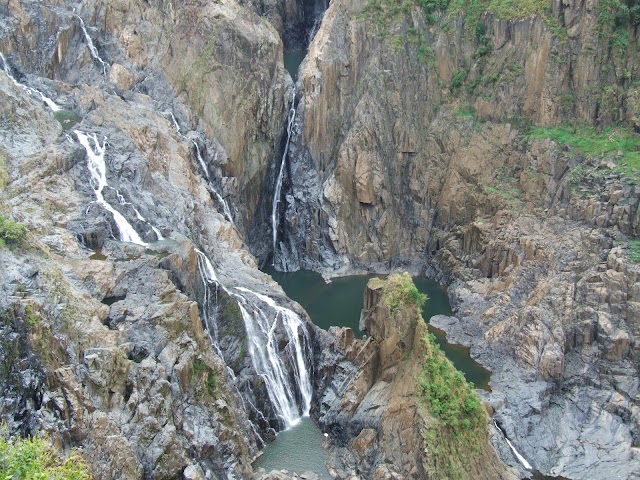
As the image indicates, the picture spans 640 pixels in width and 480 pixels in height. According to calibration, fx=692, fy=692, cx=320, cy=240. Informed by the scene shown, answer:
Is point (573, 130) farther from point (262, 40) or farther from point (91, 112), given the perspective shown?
point (91, 112)

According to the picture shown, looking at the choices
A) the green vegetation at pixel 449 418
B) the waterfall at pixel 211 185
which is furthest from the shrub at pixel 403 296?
the waterfall at pixel 211 185

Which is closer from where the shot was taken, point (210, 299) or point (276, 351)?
point (210, 299)

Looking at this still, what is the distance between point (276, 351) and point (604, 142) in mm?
27868

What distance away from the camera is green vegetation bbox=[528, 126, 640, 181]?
45.3 meters

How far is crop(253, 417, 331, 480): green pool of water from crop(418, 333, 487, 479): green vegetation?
501cm

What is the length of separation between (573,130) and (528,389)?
2101 centimetres

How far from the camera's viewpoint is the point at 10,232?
27047mm

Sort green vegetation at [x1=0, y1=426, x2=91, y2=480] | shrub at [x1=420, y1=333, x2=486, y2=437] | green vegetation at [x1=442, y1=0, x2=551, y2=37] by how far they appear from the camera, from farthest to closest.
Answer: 1. green vegetation at [x1=442, y1=0, x2=551, y2=37]
2. shrub at [x1=420, y1=333, x2=486, y2=437]
3. green vegetation at [x1=0, y1=426, x2=91, y2=480]

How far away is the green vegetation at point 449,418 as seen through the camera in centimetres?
2906

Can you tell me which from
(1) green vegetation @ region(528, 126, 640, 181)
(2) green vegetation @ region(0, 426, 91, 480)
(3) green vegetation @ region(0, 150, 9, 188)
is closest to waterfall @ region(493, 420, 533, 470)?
(1) green vegetation @ region(528, 126, 640, 181)

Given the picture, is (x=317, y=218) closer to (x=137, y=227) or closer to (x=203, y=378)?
(x=137, y=227)

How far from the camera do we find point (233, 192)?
51781mm

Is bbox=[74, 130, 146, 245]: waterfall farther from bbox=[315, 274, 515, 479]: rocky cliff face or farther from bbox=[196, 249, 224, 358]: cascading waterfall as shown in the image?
bbox=[315, 274, 515, 479]: rocky cliff face

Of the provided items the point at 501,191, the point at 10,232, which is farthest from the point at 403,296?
the point at 501,191
